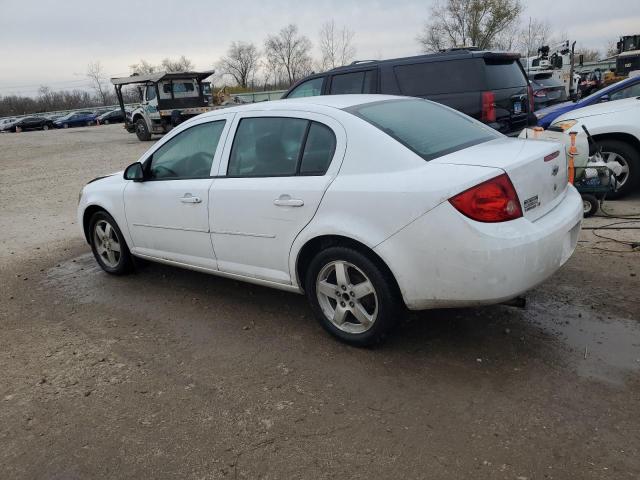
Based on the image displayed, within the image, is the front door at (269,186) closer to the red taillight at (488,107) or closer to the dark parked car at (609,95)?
the red taillight at (488,107)

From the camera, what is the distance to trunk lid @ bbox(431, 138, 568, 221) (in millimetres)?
3074

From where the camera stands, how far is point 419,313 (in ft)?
13.1

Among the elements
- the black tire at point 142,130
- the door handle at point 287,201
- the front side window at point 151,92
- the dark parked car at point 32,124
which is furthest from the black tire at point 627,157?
the dark parked car at point 32,124

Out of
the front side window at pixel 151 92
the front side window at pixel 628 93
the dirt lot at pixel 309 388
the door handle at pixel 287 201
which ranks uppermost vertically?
the front side window at pixel 151 92

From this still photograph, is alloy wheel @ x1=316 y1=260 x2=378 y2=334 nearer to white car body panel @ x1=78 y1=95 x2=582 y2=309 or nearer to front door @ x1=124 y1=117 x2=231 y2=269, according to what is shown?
white car body panel @ x1=78 y1=95 x2=582 y2=309

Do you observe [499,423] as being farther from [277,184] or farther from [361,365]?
[277,184]

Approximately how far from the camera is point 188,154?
443 cm

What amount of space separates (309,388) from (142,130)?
22485 mm

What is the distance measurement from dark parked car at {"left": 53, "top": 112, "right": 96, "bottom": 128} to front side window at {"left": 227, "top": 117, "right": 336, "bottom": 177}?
5002 centimetres

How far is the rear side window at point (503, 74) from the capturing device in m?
7.15

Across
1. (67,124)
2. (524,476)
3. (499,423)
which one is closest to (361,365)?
(499,423)

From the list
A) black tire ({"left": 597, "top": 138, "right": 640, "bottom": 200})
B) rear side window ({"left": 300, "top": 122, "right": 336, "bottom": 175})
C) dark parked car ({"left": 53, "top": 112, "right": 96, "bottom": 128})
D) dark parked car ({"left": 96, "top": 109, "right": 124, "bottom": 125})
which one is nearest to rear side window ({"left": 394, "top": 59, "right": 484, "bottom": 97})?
black tire ({"left": 597, "top": 138, "right": 640, "bottom": 200})

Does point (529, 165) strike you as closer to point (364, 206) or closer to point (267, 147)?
point (364, 206)

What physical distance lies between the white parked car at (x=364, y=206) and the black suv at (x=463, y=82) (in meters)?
3.20
